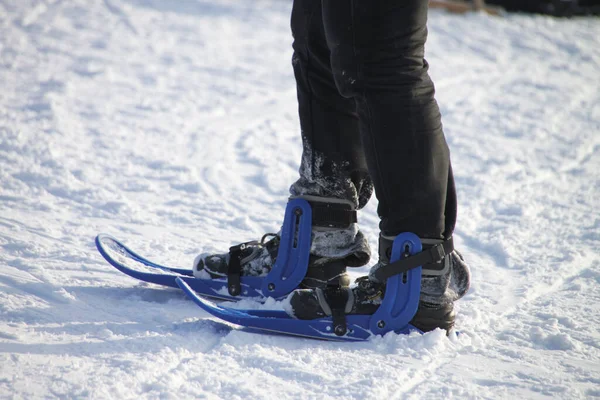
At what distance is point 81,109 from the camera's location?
144 inches

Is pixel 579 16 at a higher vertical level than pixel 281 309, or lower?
higher

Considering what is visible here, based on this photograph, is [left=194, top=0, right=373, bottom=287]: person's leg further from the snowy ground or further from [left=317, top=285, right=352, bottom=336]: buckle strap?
the snowy ground

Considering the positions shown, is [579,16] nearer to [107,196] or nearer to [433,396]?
[107,196]

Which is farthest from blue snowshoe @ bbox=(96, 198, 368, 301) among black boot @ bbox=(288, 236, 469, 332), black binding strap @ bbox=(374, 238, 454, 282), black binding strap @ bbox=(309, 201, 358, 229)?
black binding strap @ bbox=(374, 238, 454, 282)

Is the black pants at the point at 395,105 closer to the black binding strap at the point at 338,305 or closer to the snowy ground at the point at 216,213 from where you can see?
the black binding strap at the point at 338,305

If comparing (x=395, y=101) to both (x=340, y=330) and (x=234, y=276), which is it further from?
(x=234, y=276)

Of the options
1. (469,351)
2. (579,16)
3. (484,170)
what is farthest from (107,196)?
(579,16)

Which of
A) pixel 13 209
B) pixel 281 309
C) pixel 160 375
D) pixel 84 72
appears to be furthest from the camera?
pixel 84 72

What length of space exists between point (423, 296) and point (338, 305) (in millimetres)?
207

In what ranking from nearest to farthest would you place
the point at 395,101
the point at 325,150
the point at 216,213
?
the point at 395,101
the point at 325,150
the point at 216,213

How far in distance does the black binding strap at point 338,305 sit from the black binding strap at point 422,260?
0.39 feet

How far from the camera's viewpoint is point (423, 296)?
1.52 meters

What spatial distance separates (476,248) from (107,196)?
1.45 m

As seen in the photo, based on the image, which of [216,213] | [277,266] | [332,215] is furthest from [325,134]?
[216,213]
